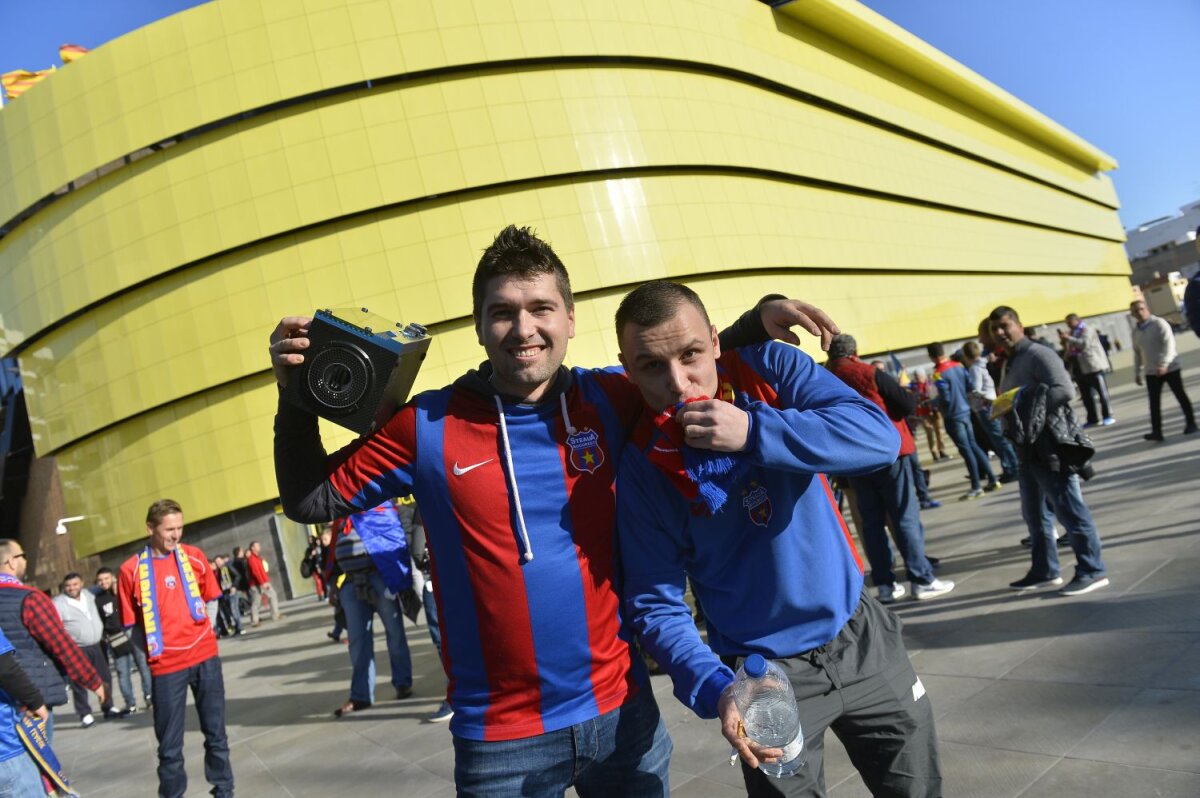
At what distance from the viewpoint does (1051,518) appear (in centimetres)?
554

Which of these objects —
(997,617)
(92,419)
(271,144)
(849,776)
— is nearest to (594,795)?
(849,776)

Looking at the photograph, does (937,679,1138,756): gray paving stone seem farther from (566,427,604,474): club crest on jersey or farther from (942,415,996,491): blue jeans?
(942,415,996,491): blue jeans

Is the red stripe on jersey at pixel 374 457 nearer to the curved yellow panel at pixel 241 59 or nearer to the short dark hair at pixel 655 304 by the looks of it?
the short dark hair at pixel 655 304

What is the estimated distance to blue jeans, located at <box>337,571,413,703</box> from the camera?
688cm

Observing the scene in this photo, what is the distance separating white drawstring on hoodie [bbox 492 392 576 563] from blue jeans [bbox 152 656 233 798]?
4.13 meters

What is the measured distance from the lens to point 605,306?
26688 millimetres

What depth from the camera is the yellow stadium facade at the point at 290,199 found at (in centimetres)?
2520

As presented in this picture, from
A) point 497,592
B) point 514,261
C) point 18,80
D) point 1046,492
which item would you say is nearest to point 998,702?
point 1046,492

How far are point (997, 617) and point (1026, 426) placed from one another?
4.53 ft

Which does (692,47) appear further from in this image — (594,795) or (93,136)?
(594,795)

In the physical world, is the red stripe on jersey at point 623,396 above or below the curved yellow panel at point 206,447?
below

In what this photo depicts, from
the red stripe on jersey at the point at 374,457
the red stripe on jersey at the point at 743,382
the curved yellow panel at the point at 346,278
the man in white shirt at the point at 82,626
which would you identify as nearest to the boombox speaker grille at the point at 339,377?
the red stripe on jersey at the point at 374,457

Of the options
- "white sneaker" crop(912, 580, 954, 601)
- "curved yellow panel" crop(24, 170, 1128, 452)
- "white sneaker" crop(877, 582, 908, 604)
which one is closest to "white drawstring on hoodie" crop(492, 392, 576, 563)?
"white sneaker" crop(912, 580, 954, 601)

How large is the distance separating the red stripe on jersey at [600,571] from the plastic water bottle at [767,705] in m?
0.45
